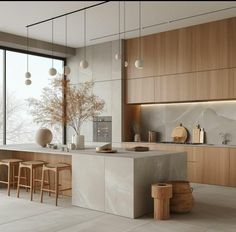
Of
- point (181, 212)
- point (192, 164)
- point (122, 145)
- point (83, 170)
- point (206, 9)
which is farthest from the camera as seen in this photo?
point (122, 145)

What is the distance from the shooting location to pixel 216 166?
6188 mm

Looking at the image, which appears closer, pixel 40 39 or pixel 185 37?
pixel 185 37

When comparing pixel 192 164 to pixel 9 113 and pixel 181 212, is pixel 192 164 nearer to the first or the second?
pixel 181 212

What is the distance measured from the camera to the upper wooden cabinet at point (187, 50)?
20.4 feet

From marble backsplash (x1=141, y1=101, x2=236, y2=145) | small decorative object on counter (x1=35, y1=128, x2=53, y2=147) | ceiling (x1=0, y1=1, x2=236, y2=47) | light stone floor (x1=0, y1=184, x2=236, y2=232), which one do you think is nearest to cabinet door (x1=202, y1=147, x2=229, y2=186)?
marble backsplash (x1=141, y1=101, x2=236, y2=145)

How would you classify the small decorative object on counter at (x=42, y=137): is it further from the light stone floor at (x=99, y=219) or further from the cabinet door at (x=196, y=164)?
the cabinet door at (x=196, y=164)

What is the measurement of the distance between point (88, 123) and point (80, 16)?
3.20 m

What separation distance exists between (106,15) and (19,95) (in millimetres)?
3177

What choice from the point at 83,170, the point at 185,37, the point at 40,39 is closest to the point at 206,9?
the point at 185,37

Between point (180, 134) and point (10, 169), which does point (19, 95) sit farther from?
point (180, 134)

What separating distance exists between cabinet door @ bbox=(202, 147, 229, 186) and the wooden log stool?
95.4 inches

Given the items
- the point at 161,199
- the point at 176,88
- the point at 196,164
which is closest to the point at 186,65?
the point at 176,88

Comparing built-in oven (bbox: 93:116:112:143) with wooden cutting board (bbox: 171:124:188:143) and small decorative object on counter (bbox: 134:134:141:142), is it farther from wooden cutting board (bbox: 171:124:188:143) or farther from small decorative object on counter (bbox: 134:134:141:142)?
wooden cutting board (bbox: 171:124:188:143)

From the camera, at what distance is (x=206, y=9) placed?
5688mm
